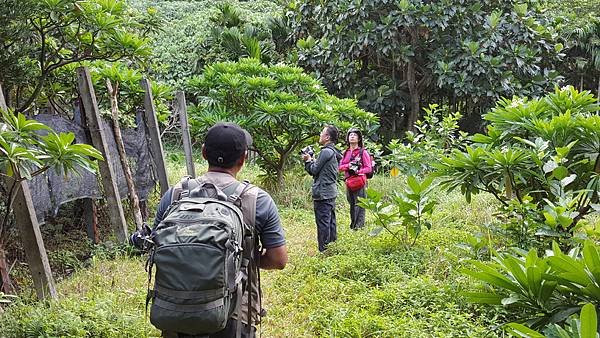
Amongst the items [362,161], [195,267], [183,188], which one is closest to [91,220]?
[362,161]

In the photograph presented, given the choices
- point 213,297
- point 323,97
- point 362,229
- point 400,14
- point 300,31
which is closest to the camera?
point 213,297

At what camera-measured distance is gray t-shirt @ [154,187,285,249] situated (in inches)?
96.1

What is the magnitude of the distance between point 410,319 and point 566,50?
44.4ft

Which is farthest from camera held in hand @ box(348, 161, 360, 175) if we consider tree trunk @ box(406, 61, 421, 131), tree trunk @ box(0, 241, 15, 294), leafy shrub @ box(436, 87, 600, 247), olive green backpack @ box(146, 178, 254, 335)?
tree trunk @ box(406, 61, 421, 131)

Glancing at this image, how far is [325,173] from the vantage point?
19.4 ft

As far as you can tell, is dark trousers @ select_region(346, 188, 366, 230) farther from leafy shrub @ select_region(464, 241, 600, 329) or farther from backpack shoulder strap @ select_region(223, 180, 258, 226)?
backpack shoulder strap @ select_region(223, 180, 258, 226)

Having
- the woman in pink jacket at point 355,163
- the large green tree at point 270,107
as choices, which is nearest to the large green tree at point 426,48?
the large green tree at point 270,107

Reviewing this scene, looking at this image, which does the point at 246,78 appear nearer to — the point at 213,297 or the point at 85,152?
the point at 85,152

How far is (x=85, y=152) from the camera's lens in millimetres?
3283

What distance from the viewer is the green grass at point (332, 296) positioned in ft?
11.7

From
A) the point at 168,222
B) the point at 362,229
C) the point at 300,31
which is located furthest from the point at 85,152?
the point at 300,31

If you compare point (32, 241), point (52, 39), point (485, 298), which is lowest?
point (485, 298)

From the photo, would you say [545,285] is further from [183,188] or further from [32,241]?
[32,241]

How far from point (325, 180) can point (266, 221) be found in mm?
3491
